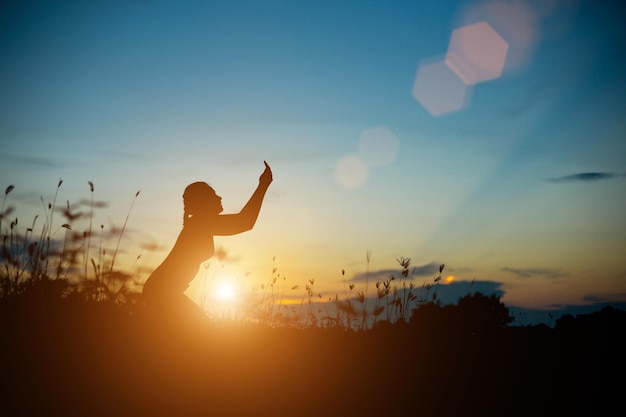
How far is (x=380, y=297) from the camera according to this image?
5.83 m

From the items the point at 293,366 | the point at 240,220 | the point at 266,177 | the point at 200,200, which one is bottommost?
the point at 293,366

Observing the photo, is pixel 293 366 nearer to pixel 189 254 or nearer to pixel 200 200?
pixel 189 254

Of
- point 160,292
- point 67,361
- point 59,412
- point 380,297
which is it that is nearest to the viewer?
point 59,412

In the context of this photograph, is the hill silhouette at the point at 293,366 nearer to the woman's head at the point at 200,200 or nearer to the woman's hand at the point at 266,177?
the woman's head at the point at 200,200

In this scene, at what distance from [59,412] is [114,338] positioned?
51.1 inches

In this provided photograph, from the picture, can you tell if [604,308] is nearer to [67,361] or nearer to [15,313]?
[67,361]

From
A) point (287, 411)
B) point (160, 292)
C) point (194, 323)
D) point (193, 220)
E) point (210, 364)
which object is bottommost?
point (287, 411)

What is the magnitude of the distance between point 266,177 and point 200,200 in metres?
0.81

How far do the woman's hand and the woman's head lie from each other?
57 centimetres

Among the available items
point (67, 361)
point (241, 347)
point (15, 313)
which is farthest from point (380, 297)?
point (15, 313)

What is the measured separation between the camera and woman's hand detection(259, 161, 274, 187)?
208 inches

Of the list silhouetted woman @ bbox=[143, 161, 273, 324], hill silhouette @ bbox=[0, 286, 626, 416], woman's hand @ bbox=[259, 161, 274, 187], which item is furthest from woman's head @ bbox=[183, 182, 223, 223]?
hill silhouette @ bbox=[0, 286, 626, 416]

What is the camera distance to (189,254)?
4.99 metres

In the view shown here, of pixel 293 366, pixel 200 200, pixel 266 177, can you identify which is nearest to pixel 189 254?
pixel 200 200
